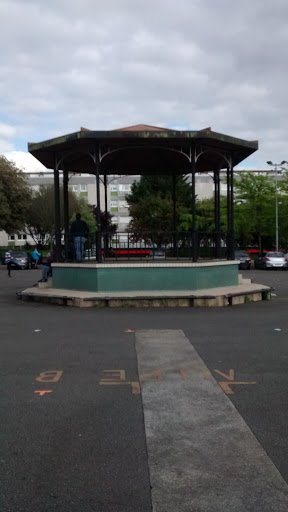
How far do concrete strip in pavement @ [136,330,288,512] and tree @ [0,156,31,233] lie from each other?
40255 mm

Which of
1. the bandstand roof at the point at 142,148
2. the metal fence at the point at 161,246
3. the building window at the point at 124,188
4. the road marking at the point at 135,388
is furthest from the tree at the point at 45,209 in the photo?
the road marking at the point at 135,388

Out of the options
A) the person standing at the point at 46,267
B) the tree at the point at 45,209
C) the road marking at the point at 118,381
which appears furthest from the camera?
the tree at the point at 45,209

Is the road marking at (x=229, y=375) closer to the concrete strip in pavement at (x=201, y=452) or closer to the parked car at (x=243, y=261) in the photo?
the concrete strip in pavement at (x=201, y=452)

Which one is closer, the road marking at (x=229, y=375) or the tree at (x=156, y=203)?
the road marking at (x=229, y=375)

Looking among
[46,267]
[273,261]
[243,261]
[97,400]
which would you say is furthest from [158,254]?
[273,261]

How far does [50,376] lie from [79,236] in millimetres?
8826

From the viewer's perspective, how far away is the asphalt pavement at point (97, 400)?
325 centimetres

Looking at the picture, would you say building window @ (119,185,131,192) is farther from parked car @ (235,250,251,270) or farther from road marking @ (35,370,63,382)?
road marking @ (35,370,63,382)

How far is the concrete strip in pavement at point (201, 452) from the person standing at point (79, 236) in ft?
28.4

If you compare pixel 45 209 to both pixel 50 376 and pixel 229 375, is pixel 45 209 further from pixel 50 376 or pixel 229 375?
pixel 229 375

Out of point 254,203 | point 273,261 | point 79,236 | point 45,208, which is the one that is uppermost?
point 45,208

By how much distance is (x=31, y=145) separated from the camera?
14.2 metres

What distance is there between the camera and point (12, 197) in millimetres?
44688

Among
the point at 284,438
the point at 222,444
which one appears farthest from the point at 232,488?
the point at 284,438
